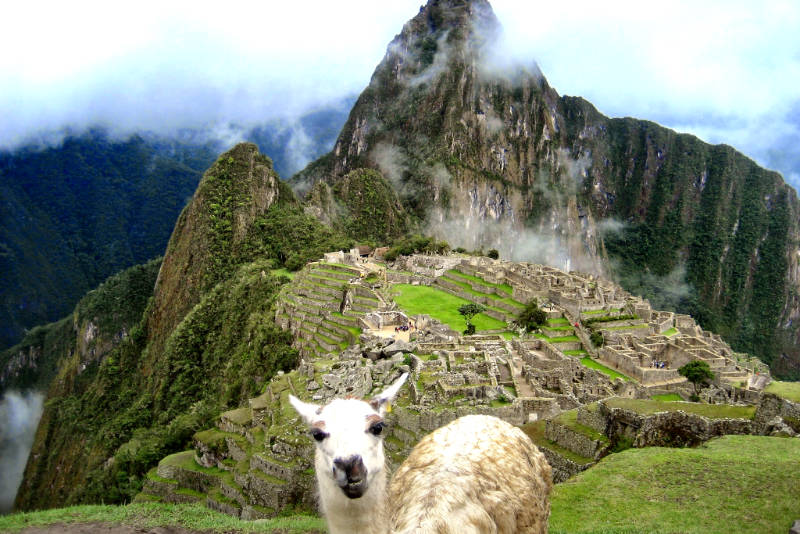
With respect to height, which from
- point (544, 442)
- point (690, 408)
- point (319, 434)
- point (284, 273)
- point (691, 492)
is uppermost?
point (319, 434)

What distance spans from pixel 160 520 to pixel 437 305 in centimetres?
2699

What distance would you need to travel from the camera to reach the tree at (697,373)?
23.5 meters

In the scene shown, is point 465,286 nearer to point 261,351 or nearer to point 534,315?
→ point 534,315

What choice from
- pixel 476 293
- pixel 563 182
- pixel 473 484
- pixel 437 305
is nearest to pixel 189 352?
pixel 437 305

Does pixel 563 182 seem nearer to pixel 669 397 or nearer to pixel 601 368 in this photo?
pixel 601 368

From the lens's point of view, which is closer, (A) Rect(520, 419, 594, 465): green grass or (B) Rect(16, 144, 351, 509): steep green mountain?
(A) Rect(520, 419, 594, 465): green grass

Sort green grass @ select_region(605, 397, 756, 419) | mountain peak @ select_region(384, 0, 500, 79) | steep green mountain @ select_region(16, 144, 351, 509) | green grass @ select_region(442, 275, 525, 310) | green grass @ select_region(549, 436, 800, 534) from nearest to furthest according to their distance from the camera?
green grass @ select_region(549, 436, 800, 534), green grass @ select_region(605, 397, 756, 419), steep green mountain @ select_region(16, 144, 351, 509), green grass @ select_region(442, 275, 525, 310), mountain peak @ select_region(384, 0, 500, 79)

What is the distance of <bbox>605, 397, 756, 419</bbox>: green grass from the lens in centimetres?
1057

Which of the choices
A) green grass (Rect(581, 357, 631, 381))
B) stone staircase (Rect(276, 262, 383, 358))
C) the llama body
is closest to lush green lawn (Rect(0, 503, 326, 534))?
the llama body

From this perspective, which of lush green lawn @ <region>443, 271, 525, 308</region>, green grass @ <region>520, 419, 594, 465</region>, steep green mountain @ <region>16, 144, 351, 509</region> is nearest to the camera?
green grass @ <region>520, 419, 594, 465</region>

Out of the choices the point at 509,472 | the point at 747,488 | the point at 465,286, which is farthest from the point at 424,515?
the point at 465,286

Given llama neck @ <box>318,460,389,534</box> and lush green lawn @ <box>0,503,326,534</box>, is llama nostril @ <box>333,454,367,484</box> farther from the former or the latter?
lush green lawn @ <box>0,503,326,534</box>

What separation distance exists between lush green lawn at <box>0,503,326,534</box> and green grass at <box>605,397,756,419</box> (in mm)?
6960

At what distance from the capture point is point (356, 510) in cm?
338
